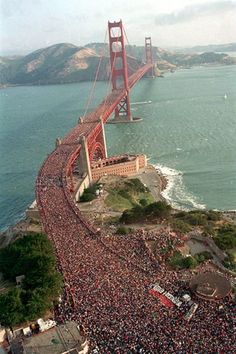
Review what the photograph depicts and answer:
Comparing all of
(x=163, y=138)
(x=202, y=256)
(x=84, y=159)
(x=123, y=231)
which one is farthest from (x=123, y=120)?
(x=202, y=256)

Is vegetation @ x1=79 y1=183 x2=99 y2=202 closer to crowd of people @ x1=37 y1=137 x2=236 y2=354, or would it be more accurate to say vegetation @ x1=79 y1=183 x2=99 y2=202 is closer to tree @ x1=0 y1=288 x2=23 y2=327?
crowd of people @ x1=37 y1=137 x2=236 y2=354

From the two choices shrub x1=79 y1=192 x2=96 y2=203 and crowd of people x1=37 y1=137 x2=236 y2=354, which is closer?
crowd of people x1=37 y1=137 x2=236 y2=354

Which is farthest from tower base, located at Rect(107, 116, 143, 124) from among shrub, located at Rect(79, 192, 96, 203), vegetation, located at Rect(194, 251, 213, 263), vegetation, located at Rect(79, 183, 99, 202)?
vegetation, located at Rect(194, 251, 213, 263)

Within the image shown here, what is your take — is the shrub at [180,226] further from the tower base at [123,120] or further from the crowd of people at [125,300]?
the tower base at [123,120]

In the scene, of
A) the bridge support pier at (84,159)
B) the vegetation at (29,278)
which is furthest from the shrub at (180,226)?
the bridge support pier at (84,159)

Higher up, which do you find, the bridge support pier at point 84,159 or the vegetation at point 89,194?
the bridge support pier at point 84,159

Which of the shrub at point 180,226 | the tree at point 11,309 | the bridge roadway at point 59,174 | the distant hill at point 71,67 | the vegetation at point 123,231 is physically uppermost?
the tree at point 11,309

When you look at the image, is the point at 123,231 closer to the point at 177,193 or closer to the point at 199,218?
the point at 199,218
